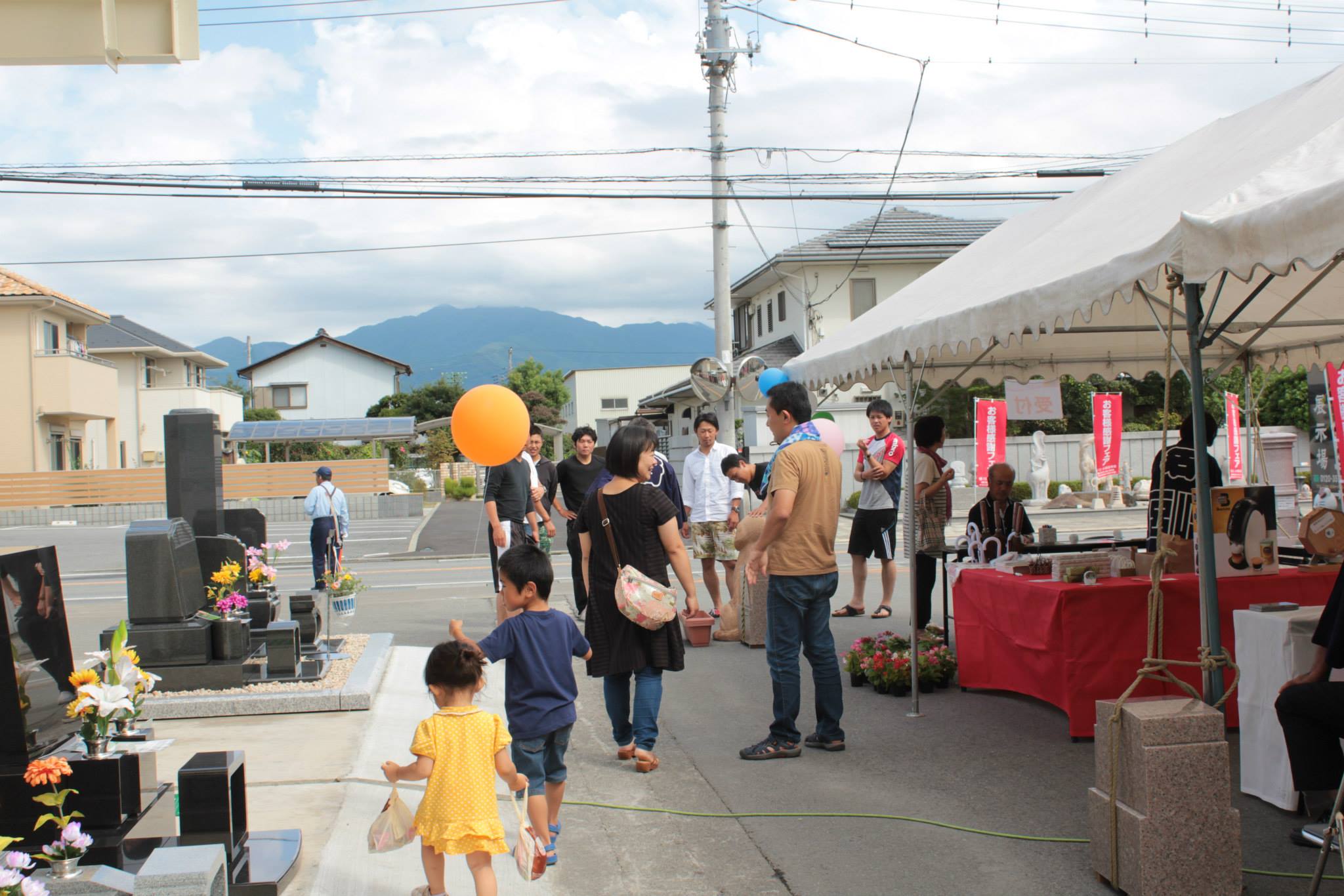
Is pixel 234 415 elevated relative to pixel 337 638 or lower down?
elevated

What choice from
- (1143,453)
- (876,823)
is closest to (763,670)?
(876,823)

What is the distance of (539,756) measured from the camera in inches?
178

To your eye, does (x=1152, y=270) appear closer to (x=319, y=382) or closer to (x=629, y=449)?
(x=629, y=449)

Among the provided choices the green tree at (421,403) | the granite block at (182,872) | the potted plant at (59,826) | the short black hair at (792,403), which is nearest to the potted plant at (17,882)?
the granite block at (182,872)

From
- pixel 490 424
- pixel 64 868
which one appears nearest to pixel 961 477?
pixel 490 424

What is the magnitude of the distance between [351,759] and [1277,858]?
4577 millimetres

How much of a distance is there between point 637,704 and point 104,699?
269cm

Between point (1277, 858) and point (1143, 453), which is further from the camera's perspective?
point (1143, 453)

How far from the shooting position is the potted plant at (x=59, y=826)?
3.39 m

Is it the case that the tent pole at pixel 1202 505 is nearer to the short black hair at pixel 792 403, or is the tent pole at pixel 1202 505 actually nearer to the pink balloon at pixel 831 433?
the short black hair at pixel 792 403

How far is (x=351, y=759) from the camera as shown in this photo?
597 cm

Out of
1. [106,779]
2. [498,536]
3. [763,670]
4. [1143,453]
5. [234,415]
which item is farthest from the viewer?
[234,415]

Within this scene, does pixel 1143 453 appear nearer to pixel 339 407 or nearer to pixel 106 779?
pixel 106 779

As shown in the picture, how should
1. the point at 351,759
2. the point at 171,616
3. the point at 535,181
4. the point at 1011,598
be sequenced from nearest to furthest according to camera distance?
the point at 351,759
the point at 1011,598
the point at 171,616
the point at 535,181
